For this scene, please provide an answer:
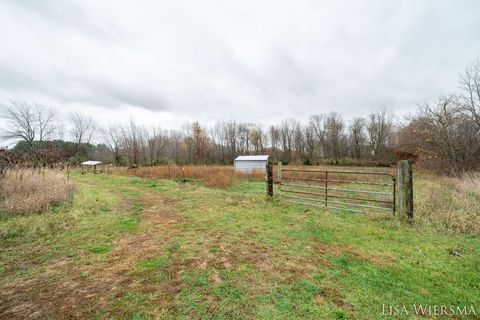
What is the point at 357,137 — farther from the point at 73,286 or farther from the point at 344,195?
the point at 73,286

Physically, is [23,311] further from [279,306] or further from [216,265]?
[279,306]

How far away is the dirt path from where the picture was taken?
8.55 feet

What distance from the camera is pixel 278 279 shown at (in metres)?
3.27

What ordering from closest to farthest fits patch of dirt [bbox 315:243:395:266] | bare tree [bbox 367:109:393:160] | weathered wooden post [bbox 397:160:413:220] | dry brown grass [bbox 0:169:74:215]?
patch of dirt [bbox 315:243:395:266]
weathered wooden post [bbox 397:160:413:220]
dry brown grass [bbox 0:169:74:215]
bare tree [bbox 367:109:393:160]

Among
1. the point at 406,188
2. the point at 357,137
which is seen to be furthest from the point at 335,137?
the point at 406,188

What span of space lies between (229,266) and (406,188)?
534 centimetres

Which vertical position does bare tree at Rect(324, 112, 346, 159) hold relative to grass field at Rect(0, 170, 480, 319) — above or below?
above

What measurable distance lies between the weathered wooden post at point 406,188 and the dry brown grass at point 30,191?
1041 cm

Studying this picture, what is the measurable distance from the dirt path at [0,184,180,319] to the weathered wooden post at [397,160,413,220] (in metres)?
6.41

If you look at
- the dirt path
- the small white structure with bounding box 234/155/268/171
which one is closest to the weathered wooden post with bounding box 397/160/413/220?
the dirt path

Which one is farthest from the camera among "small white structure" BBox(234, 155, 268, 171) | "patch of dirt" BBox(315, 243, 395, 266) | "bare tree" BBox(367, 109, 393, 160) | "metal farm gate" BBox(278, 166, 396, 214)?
"bare tree" BBox(367, 109, 393, 160)

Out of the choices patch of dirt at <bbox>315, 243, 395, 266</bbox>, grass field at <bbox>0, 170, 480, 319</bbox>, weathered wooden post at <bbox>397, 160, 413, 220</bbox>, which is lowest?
patch of dirt at <bbox>315, 243, 395, 266</bbox>

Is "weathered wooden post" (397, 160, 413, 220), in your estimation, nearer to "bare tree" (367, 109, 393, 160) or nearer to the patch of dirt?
the patch of dirt

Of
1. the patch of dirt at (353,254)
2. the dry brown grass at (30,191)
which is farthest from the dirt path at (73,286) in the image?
the dry brown grass at (30,191)
